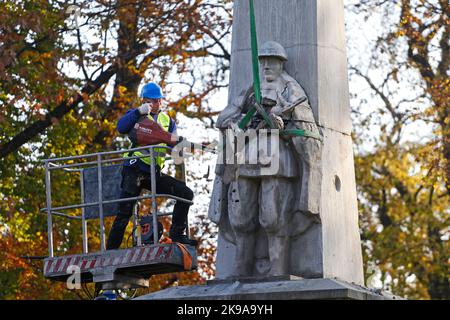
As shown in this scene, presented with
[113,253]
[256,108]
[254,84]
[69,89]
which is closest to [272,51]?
[254,84]

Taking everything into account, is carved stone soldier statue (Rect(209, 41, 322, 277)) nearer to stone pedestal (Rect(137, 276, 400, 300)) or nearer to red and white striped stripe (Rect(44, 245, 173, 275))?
stone pedestal (Rect(137, 276, 400, 300))

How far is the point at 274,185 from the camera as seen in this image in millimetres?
14797

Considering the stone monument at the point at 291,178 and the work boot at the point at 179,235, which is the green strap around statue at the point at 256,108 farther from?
the work boot at the point at 179,235

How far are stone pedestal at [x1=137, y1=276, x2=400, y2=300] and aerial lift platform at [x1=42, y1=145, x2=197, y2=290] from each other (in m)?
0.53

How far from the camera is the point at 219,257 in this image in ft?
50.5

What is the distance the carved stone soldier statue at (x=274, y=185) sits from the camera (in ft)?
48.5

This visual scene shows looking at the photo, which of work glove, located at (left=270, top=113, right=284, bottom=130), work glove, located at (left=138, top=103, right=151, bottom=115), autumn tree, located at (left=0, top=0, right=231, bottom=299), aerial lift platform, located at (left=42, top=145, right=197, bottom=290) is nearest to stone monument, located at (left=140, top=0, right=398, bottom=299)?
work glove, located at (left=270, top=113, right=284, bottom=130)

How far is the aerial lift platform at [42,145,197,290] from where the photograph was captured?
15336mm
